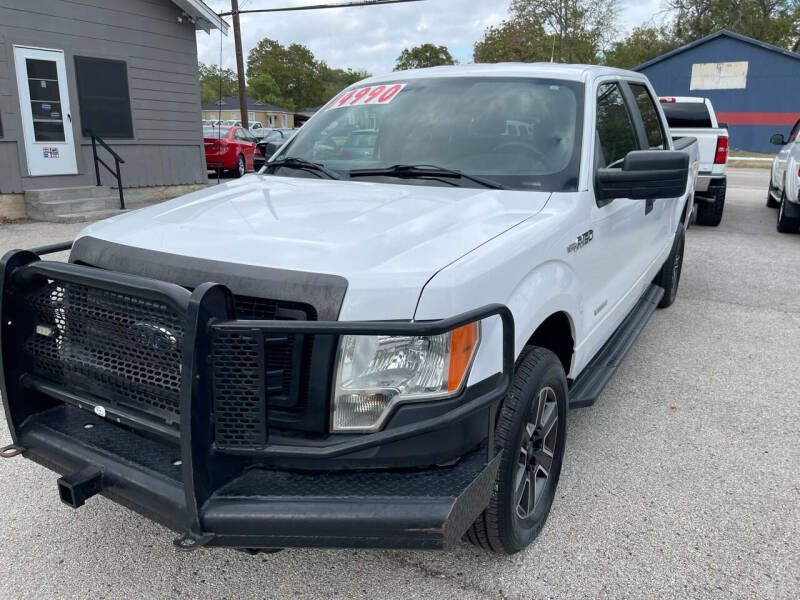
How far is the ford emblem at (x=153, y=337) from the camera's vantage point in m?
2.00

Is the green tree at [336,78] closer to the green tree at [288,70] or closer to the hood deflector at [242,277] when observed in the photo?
the green tree at [288,70]

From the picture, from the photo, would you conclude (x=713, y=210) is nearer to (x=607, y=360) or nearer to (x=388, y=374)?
(x=607, y=360)

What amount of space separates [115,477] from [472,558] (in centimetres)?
136

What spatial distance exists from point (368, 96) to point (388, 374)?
92.9 inches

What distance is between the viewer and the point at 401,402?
1960 millimetres

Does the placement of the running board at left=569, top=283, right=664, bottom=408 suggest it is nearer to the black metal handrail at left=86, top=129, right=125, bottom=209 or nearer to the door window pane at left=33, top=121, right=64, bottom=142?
the black metal handrail at left=86, top=129, right=125, bottom=209

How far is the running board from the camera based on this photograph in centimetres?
314

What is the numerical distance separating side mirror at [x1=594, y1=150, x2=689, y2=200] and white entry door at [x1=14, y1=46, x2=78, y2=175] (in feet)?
35.9

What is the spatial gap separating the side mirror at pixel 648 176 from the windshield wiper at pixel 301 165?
1.27m

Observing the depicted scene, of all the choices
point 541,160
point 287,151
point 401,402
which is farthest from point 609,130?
point 401,402

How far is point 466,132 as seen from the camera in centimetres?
335

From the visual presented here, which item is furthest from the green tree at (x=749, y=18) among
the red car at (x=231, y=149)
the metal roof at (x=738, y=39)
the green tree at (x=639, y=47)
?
the red car at (x=231, y=149)

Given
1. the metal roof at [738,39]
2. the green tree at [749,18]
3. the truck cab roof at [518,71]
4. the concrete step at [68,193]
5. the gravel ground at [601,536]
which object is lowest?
the gravel ground at [601,536]

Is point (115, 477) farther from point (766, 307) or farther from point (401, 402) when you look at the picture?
point (766, 307)
